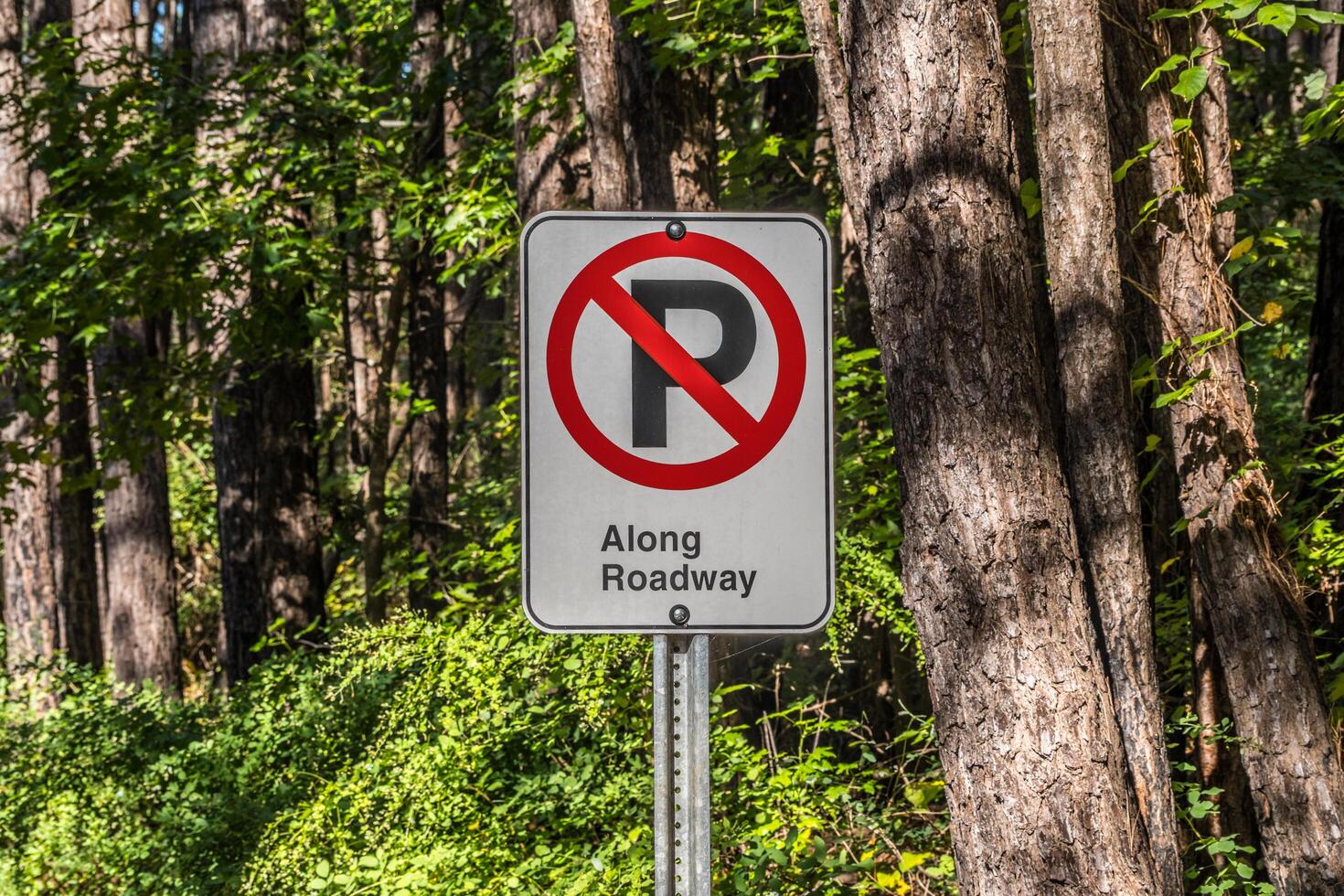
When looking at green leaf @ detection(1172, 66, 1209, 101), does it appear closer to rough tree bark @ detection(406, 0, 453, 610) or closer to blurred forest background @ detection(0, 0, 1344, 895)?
blurred forest background @ detection(0, 0, 1344, 895)

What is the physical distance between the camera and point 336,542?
43.6ft

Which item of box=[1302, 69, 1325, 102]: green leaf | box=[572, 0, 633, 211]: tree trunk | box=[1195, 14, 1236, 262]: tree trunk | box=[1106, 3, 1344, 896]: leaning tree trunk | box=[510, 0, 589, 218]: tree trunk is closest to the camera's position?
box=[1106, 3, 1344, 896]: leaning tree trunk

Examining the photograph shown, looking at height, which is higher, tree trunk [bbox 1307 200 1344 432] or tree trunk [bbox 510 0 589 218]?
tree trunk [bbox 510 0 589 218]

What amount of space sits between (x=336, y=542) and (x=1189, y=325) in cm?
1044

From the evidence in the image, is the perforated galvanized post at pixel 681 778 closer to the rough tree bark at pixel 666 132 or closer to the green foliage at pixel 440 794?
the green foliage at pixel 440 794

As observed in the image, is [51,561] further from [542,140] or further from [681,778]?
[681,778]

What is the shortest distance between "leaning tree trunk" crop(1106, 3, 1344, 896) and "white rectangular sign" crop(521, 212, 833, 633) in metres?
2.65

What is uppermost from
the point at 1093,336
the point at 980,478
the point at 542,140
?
the point at 542,140

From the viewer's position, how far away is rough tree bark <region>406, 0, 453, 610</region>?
10672 mm

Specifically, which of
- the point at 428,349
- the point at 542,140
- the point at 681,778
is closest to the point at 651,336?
the point at 681,778

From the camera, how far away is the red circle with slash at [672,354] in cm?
241

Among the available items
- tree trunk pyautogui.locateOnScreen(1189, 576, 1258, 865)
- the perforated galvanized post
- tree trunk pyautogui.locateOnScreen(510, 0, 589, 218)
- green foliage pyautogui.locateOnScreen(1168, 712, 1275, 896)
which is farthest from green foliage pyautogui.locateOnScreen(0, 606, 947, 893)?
tree trunk pyautogui.locateOnScreen(510, 0, 589, 218)

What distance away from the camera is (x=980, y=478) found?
11.1 ft

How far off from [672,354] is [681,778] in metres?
0.81
